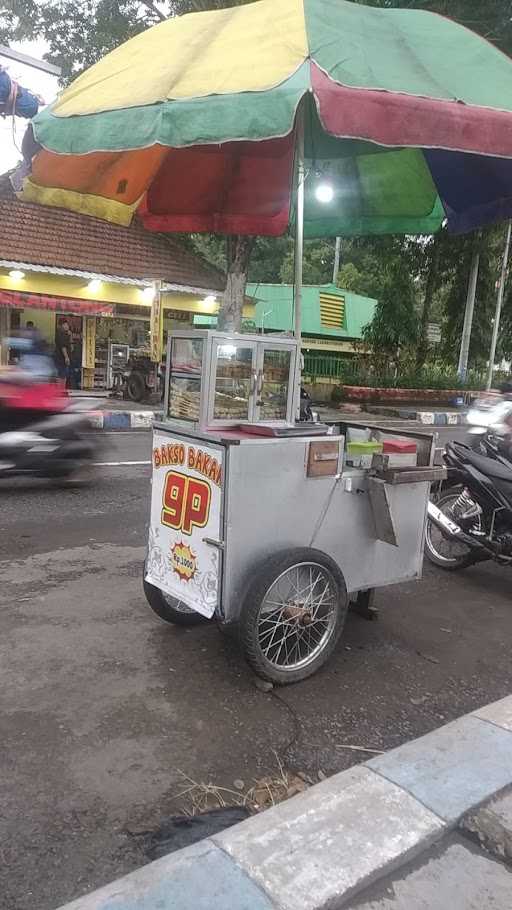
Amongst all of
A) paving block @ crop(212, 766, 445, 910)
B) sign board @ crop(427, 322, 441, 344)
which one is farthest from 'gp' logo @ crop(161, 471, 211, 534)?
sign board @ crop(427, 322, 441, 344)

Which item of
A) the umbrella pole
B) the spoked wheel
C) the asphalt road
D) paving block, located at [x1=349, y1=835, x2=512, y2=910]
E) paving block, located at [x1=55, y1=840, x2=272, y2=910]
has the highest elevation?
the umbrella pole

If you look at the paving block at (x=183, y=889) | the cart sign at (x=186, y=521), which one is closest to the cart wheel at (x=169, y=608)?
the cart sign at (x=186, y=521)

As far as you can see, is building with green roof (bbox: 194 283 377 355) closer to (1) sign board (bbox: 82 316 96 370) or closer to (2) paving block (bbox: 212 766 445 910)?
(1) sign board (bbox: 82 316 96 370)

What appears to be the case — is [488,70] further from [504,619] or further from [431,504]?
[504,619]

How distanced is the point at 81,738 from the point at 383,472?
1814 mm

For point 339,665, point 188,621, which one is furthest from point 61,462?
point 339,665

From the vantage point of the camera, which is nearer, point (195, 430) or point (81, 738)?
point (81, 738)

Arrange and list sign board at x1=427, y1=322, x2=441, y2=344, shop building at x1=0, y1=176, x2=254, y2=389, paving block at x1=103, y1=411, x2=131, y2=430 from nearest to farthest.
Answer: paving block at x1=103, y1=411, x2=131, y2=430 < shop building at x1=0, y1=176, x2=254, y2=389 < sign board at x1=427, y1=322, x2=441, y2=344

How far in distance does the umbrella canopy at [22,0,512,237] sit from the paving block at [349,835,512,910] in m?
2.64

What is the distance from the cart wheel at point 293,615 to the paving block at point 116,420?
919cm

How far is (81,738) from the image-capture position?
2.59m

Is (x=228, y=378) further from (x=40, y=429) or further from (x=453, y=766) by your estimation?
(x=40, y=429)

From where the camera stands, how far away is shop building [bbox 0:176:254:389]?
49.2 feet

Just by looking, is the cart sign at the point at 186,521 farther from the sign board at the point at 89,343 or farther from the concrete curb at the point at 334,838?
the sign board at the point at 89,343
